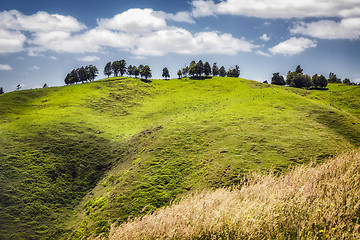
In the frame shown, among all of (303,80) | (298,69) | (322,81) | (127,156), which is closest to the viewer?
(127,156)

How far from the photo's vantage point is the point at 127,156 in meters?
31.2

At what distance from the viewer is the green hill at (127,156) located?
2000cm

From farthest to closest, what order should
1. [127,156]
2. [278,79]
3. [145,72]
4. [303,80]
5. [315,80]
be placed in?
[278,79]
[145,72]
[303,80]
[315,80]
[127,156]

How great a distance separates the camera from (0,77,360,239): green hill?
20.0m

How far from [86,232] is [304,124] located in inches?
1408

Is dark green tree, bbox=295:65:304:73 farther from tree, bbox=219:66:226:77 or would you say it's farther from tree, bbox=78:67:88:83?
tree, bbox=78:67:88:83

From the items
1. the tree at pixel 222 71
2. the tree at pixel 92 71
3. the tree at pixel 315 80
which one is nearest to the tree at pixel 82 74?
the tree at pixel 92 71

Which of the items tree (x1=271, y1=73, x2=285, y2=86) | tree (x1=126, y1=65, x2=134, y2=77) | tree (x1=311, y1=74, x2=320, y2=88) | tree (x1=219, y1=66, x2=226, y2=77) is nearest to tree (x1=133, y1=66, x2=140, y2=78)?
tree (x1=126, y1=65, x2=134, y2=77)

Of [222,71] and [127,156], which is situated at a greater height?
[222,71]

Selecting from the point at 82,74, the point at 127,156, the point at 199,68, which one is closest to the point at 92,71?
the point at 82,74

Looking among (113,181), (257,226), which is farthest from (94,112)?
(257,226)

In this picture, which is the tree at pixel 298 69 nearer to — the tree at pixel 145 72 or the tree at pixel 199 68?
the tree at pixel 199 68

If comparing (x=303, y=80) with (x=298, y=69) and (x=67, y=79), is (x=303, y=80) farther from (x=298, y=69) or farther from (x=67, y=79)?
(x=67, y=79)

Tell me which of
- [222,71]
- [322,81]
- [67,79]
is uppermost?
[222,71]
